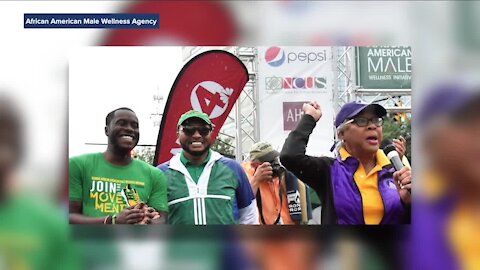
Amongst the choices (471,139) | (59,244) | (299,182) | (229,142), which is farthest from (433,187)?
(59,244)

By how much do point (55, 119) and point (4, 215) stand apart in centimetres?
63

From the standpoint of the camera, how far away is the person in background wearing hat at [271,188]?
3559 mm

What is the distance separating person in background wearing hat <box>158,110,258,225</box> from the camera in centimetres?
355

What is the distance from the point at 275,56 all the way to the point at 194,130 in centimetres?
63

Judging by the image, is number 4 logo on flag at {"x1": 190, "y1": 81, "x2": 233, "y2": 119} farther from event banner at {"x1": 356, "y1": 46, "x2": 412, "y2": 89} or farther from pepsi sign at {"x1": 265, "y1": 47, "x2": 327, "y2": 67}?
event banner at {"x1": 356, "y1": 46, "x2": 412, "y2": 89}

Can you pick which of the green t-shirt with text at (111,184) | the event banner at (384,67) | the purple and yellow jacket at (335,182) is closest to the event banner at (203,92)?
the green t-shirt with text at (111,184)

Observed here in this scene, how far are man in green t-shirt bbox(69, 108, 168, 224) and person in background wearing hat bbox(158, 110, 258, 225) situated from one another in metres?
0.09

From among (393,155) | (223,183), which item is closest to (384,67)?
(393,155)

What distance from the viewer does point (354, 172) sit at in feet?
11.9

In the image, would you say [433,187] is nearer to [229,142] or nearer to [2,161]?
[229,142]

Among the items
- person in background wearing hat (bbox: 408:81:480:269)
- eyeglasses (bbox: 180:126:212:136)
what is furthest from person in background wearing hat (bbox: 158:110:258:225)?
person in background wearing hat (bbox: 408:81:480:269)

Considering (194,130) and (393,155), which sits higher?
(194,130)

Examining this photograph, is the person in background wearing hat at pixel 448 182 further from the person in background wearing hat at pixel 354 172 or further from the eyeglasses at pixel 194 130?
the eyeglasses at pixel 194 130

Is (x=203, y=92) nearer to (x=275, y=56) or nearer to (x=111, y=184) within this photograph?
(x=275, y=56)
